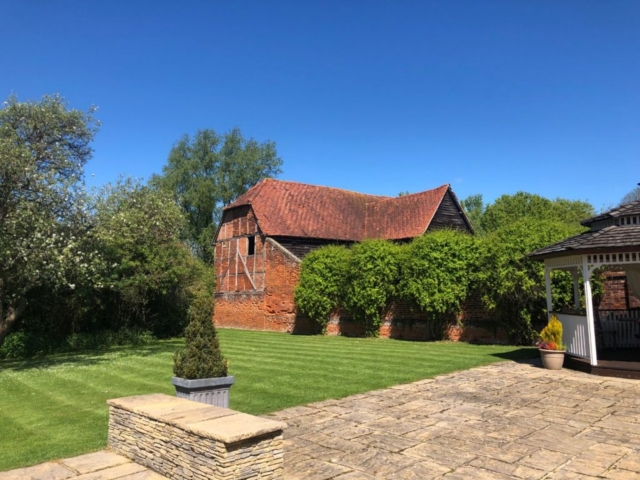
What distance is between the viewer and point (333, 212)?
29578 millimetres

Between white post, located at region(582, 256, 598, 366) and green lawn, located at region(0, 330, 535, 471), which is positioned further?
white post, located at region(582, 256, 598, 366)

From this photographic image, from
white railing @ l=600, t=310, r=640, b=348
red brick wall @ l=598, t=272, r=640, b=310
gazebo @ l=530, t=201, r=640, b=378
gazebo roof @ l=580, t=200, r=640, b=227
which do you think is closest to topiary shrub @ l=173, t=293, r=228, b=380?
gazebo @ l=530, t=201, r=640, b=378

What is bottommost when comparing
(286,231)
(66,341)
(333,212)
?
(66,341)

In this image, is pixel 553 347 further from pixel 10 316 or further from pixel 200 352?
pixel 10 316

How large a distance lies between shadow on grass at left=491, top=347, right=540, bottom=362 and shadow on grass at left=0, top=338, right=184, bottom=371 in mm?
10457

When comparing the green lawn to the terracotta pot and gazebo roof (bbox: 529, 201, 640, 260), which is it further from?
gazebo roof (bbox: 529, 201, 640, 260)

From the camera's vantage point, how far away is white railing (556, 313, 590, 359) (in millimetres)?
10250

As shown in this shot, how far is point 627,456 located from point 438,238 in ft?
42.5

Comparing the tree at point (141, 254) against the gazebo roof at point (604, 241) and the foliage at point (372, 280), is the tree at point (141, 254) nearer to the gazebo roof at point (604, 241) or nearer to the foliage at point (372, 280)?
the foliage at point (372, 280)

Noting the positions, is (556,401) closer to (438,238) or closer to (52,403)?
(52,403)

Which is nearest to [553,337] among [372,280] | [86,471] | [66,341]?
[372,280]

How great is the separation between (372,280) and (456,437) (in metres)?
13.6

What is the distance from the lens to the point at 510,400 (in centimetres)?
747

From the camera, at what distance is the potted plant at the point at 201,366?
603cm
